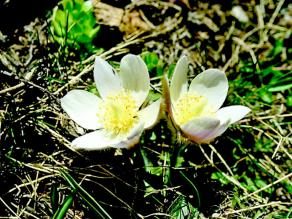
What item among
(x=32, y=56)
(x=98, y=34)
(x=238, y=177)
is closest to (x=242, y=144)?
(x=238, y=177)

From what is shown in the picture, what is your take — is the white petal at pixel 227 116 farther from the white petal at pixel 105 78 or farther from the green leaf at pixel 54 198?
the green leaf at pixel 54 198

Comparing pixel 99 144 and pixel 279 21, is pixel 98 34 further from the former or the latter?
pixel 279 21

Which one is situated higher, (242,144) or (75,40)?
(75,40)

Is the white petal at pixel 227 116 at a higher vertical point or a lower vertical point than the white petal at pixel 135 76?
lower

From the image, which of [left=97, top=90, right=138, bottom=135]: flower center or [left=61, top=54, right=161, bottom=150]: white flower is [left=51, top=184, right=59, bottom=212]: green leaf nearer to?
[left=61, top=54, right=161, bottom=150]: white flower

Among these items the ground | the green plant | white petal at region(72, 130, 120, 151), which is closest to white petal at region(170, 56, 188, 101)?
the ground

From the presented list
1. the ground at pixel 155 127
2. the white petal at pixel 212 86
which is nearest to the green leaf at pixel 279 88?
the ground at pixel 155 127

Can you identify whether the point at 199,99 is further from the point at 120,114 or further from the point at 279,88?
the point at 279,88
